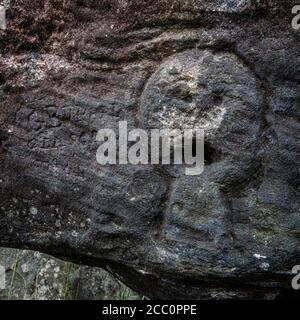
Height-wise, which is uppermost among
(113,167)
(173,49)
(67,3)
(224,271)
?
(67,3)

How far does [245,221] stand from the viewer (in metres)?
1.50

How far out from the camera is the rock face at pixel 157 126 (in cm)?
147

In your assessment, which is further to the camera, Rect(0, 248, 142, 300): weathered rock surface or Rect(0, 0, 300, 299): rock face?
Rect(0, 248, 142, 300): weathered rock surface

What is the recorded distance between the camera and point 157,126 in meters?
1.51

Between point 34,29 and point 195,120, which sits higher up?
point 34,29

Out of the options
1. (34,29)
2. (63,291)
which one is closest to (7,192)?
(34,29)

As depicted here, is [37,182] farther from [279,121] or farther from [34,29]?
[279,121]

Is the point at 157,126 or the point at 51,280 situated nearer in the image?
the point at 157,126

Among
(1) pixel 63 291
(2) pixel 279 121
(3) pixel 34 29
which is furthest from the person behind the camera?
(1) pixel 63 291

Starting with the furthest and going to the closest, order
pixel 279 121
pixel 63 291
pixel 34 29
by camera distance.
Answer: pixel 63 291
pixel 34 29
pixel 279 121

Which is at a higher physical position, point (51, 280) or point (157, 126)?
point (157, 126)

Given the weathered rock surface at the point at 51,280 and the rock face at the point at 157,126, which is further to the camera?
the weathered rock surface at the point at 51,280

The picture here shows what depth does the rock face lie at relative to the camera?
1.47m

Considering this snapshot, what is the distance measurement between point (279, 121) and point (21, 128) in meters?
0.62
